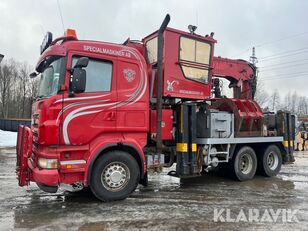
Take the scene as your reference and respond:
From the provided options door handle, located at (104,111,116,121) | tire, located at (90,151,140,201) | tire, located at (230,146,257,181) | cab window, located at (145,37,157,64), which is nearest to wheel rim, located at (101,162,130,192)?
tire, located at (90,151,140,201)

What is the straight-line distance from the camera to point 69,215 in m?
5.31

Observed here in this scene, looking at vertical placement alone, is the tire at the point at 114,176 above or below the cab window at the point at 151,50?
below

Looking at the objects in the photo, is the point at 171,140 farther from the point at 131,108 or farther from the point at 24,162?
the point at 24,162

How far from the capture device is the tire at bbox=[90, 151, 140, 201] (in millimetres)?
5918

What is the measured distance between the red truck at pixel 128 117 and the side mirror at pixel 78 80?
2cm

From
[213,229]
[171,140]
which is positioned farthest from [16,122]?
[213,229]

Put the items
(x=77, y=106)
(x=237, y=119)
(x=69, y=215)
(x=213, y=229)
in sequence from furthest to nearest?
1. (x=237, y=119)
2. (x=77, y=106)
3. (x=69, y=215)
4. (x=213, y=229)

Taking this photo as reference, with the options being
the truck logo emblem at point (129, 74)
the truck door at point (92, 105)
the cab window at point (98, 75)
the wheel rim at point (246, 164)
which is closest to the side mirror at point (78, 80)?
the truck door at point (92, 105)

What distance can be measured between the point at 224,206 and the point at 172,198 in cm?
111

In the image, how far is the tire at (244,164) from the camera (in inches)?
331

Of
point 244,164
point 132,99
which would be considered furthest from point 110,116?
point 244,164

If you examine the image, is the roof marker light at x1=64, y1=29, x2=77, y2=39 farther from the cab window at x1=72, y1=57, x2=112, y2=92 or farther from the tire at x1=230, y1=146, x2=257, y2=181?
the tire at x1=230, y1=146, x2=257, y2=181

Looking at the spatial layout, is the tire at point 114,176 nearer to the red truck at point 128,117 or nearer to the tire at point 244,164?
the red truck at point 128,117

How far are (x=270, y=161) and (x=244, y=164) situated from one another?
3.96ft
